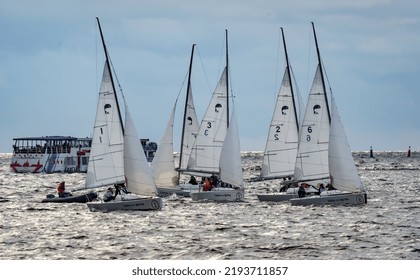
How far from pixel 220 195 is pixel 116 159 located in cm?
1006

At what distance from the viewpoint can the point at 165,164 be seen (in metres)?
59.0

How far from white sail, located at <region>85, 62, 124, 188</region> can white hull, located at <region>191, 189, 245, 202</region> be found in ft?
32.3

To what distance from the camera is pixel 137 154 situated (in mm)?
43969

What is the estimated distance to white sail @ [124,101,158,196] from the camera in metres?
43.6

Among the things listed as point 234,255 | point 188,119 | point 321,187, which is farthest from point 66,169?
point 234,255

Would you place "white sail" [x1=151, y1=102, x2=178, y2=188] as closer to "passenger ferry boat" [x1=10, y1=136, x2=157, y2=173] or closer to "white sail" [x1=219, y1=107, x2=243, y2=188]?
"white sail" [x1=219, y1=107, x2=243, y2=188]

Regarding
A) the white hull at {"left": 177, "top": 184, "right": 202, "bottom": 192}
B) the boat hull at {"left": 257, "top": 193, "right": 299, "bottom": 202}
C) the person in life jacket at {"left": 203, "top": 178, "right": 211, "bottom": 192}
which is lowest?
the boat hull at {"left": 257, "top": 193, "right": 299, "bottom": 202}

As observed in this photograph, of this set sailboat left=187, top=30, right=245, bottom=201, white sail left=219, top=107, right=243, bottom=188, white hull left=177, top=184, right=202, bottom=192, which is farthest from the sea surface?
sailboat left=187, top=30, right=245, bottom=201

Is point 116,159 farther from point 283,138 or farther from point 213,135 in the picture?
point 283,138

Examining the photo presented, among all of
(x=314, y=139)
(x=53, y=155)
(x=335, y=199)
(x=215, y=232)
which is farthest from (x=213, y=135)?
(x=53, y=155)

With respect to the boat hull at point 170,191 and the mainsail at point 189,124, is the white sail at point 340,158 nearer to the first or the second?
the boat hull at point 170,191
